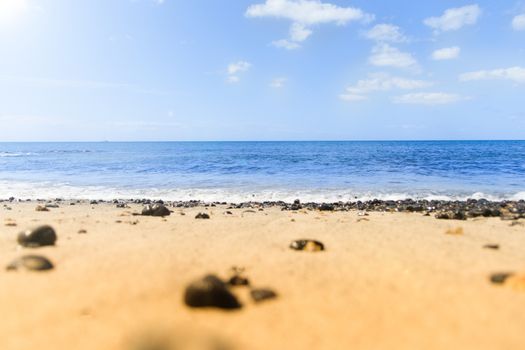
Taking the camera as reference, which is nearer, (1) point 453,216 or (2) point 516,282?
(2) point 516,282

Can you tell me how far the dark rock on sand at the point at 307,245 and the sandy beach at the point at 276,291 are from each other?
16cm

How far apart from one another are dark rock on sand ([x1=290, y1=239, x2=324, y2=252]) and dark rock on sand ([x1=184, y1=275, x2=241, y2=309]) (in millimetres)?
2077

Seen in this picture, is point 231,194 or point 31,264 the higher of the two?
point 31,264

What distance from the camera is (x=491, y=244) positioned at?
5586mm

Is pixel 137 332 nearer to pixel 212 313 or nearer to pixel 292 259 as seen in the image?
pixel 212 313

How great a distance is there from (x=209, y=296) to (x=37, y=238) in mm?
3515

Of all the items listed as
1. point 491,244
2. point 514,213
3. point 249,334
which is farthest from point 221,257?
point 514,213

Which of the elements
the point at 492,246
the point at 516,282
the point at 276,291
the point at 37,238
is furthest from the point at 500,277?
the point at 37,238

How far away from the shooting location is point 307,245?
5.32 metres

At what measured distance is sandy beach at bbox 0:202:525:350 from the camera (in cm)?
280

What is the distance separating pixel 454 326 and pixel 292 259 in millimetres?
2150

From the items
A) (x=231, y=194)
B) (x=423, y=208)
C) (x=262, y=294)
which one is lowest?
(x=231, y=194)

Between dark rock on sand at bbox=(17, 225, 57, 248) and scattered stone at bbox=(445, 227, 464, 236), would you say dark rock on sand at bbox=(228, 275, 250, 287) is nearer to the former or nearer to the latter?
dark rock on sand at bbox=(17, 225, 57, 248)

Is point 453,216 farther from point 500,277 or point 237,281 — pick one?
point 237,281
